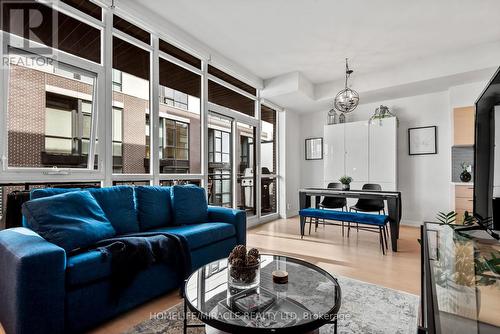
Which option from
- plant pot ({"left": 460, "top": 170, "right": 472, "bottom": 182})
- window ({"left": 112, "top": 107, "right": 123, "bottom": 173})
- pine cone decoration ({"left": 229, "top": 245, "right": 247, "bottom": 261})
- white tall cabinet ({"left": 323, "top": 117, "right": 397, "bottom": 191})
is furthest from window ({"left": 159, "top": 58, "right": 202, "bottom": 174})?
plant pot ({"left": 460, "top": 170, "right": 472, "bottom": 182})

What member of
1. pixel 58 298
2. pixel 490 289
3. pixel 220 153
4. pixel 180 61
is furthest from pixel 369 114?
pixel 58 298

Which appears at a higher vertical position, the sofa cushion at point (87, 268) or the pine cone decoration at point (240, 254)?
the pine cone decoration at point (240, 254)

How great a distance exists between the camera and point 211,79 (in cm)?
423

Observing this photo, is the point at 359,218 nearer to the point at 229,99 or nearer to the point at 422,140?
the point at 422,140

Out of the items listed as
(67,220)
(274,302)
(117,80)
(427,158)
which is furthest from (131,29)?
(427,158)

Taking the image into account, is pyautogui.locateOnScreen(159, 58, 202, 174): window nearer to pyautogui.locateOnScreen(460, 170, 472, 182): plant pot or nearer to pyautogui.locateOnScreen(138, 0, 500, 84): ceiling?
pyautogui.locateOnScreen(138, 0, 500, 84): ceiling

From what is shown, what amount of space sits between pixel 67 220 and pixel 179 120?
222cm

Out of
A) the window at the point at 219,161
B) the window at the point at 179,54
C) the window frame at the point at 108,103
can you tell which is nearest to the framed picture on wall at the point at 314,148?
the window at the point at 219,161

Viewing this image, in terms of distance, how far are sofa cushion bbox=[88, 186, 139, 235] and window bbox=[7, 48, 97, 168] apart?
0.55 metres

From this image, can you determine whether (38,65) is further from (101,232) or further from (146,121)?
(101,232)

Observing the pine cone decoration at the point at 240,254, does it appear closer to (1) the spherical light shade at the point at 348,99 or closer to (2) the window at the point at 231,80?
(1) the spherical light shade at the point at 348,99

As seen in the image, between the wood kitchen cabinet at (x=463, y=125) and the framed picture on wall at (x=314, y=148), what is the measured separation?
255 cm

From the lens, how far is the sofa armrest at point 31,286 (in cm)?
138

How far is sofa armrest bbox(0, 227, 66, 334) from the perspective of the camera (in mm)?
1380
